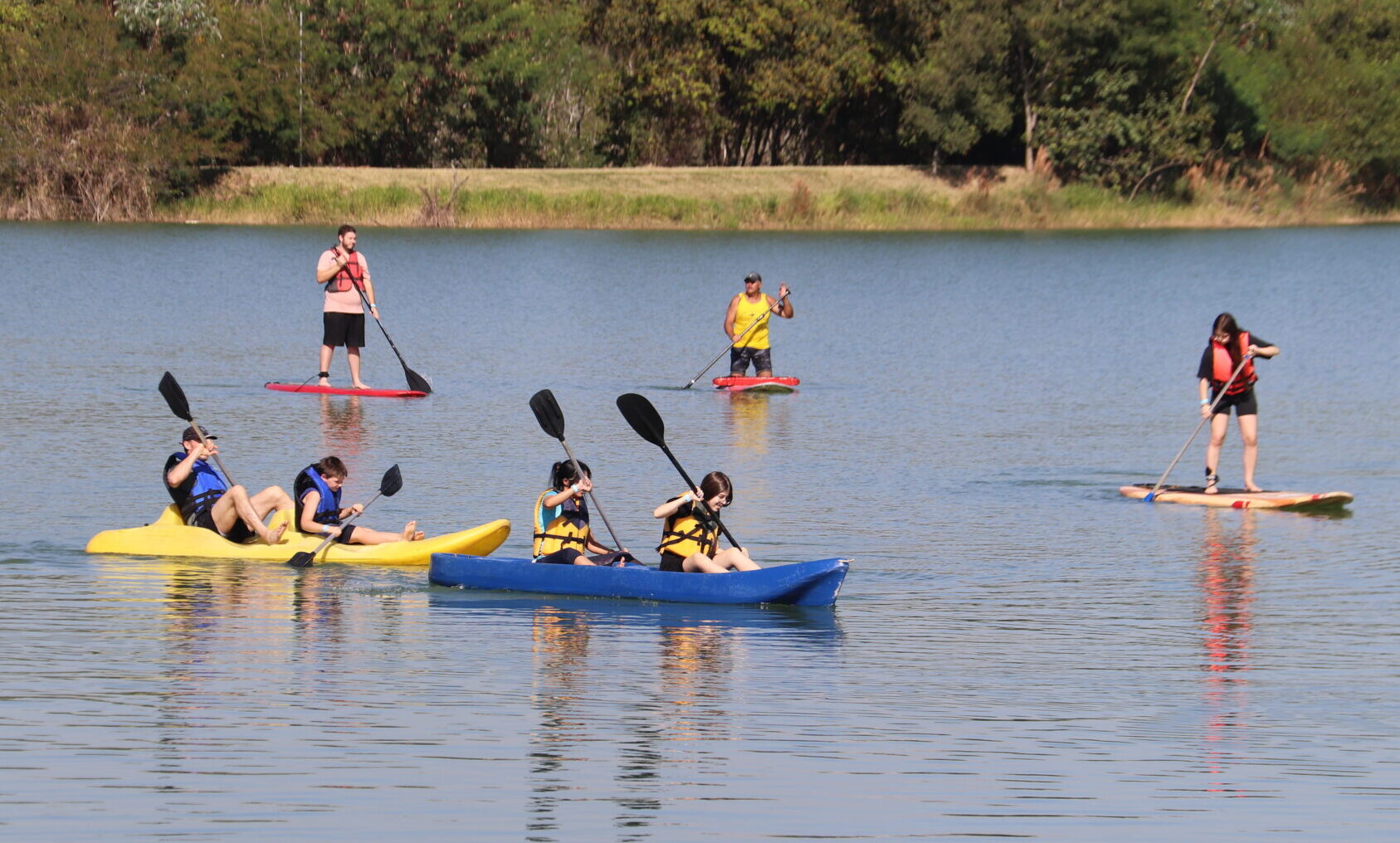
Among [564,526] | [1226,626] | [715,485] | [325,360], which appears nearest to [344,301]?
[325,360]

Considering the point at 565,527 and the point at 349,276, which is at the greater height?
the point at 349,276

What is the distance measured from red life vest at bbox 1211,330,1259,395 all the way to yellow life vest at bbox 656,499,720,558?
6150 millimetres

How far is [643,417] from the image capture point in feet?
46.5

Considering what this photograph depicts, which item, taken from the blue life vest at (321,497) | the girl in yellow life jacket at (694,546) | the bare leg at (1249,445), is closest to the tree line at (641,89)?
the bare leg at (1249,445)

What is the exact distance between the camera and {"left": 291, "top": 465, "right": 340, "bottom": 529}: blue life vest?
13938 mm

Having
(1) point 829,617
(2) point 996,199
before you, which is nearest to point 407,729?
(1) point 829,617

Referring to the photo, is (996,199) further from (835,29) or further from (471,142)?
(471,142)

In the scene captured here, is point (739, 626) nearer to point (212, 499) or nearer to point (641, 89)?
point (212, 499)

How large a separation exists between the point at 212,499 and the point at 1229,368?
26.9 ft

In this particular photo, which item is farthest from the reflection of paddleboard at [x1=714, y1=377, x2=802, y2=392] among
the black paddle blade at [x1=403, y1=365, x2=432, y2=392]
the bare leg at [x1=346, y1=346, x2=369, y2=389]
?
the bare leg at [x1=346, y1=346, x2=369, y2=389]

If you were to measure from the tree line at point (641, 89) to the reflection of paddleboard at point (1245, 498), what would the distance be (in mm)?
49386

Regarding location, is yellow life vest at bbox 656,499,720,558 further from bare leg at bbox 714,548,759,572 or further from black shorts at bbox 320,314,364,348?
black shorts at bbox 320,314,364,348

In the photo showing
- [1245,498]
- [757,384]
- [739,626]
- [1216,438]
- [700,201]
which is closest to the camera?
[739,626]

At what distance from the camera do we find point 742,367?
24797 mm
